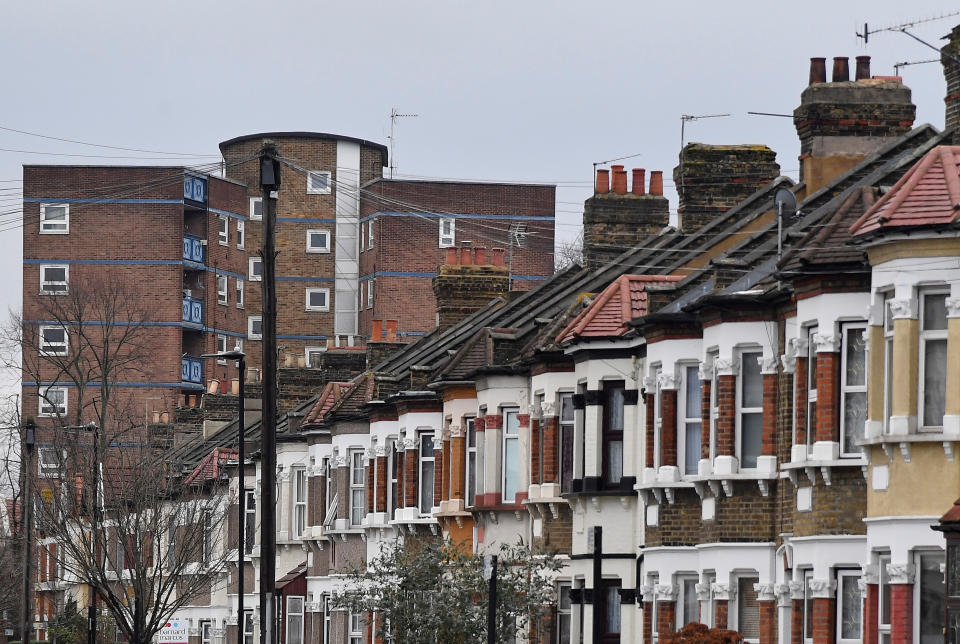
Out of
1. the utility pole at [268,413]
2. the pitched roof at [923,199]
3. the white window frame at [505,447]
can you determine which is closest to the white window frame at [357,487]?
the white window frame at [505,447]

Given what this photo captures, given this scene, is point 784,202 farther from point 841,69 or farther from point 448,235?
→ point 448,235

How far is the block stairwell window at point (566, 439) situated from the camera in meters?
38.8

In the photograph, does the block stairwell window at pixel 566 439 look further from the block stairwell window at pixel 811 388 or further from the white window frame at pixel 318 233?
the white window frame at pixel 318 233

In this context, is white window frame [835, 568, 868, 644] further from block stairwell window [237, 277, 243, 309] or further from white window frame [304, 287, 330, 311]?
block stairwell window [237, 277, 243, 309]

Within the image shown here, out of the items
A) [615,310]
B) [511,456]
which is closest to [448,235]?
[511,456]

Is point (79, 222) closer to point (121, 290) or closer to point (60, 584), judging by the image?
point (121, 290)

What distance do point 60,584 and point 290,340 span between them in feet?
60.1

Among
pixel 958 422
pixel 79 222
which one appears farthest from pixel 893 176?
pixel 79 222

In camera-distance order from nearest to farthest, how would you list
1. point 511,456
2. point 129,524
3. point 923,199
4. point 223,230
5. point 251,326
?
point 923,199 → point 511,456 → point 129,524 → point 223,230 → point 251,326

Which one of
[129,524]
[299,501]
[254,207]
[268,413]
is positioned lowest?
[129,524]

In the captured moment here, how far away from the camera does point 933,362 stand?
25.6 metres

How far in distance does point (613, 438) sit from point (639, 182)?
1310cm

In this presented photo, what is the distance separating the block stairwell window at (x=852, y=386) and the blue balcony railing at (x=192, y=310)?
257 ft

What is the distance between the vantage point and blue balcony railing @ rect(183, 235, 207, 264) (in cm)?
10438
